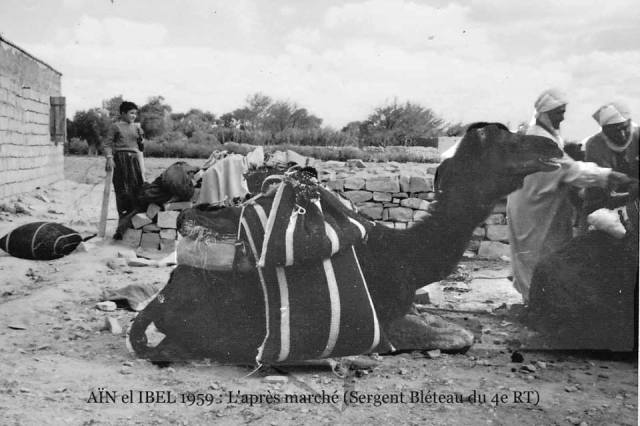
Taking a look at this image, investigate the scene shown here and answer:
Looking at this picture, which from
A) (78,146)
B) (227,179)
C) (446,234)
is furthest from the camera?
(78,146)

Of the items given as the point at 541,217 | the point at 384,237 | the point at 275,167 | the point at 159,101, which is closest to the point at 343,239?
the point at 384,237

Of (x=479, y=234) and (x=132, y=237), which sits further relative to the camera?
(x=132, y=237)

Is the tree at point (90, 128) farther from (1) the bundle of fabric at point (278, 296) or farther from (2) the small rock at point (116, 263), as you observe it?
(1) the bundle of fabric at point (278, 296)

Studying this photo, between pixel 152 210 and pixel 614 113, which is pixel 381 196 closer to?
pixel 614 113

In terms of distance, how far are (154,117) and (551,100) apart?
201 inches

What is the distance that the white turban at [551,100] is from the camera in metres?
4.64

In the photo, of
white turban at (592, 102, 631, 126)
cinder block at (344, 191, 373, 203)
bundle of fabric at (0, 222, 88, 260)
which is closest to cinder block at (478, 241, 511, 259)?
cinder block at (344, 191, 373, 203)

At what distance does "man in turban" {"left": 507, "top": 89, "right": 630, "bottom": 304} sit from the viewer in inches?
178

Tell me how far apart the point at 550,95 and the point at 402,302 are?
1.77m

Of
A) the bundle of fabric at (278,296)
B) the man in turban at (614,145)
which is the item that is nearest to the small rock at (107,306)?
the bundle of fabric at (278,296)

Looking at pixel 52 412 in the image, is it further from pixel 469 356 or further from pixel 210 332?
pixel 469 356

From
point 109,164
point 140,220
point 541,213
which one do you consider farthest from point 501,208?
point 109,164

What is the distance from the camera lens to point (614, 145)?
174 inches

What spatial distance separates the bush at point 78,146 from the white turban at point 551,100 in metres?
13.4
